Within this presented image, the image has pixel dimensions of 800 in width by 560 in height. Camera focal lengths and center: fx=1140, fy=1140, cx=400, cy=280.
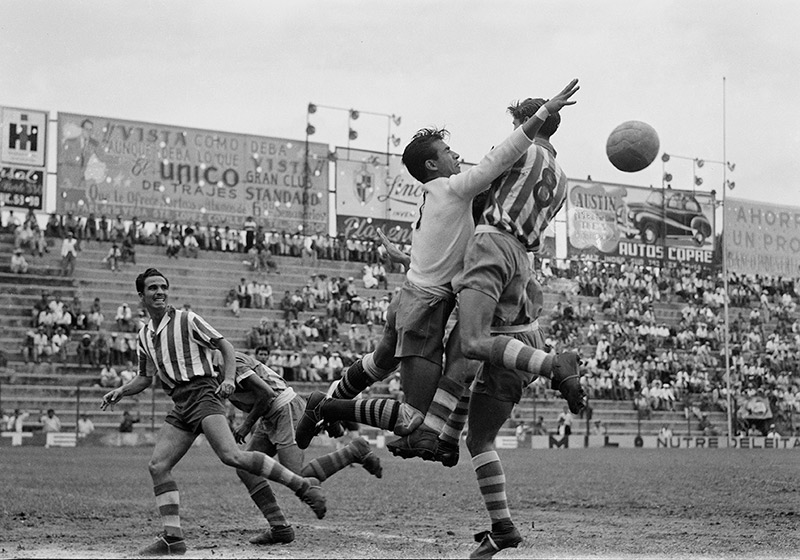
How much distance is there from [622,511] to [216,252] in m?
30.0

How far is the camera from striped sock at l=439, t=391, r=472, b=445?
24.4 feet

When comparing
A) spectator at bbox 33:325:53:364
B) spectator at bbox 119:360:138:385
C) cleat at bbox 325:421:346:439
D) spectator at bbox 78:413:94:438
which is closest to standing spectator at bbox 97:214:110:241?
spectator at bbox 33:325:53:364

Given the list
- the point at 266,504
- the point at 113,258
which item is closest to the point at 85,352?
the point at 113,258

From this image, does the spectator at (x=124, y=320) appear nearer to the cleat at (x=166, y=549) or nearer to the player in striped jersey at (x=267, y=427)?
the player in striped jersey at (x=267, y=427)

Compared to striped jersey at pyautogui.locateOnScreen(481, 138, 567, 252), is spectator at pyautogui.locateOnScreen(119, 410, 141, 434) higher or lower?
lower

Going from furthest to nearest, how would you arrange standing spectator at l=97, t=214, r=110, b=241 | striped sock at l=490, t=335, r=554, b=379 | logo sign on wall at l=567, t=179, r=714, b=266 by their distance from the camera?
logo sign on wall at l=567, t=179, r=714, b=266 → standing spectator at l=97, t=214, r=110, b=241 → striped sock at l=490, t=335, r=554, b=379

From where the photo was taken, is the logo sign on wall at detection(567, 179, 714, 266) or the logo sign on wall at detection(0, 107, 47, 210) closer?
the logo sign on wall at detection(0, 107, 47, 210)

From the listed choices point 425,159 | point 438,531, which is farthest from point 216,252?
point 425,159

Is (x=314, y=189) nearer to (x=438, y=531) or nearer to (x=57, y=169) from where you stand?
(x=57, y=169)

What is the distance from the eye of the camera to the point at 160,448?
350 inches

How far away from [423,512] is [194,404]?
16.6 feet

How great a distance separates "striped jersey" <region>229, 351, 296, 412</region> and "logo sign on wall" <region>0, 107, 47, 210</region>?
30.9 metres

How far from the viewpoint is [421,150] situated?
7730 mm

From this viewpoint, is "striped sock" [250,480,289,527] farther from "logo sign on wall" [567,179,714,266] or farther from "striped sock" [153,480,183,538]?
"logo sign on wall" [567,179,714,266]
